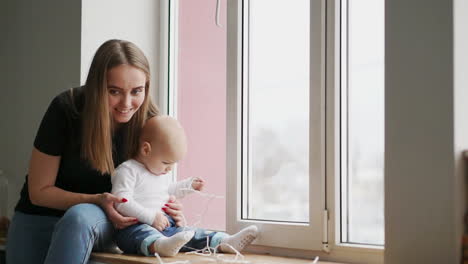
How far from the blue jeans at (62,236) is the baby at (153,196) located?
0.06m

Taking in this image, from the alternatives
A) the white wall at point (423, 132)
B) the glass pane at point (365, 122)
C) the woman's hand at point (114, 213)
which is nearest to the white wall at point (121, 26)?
the woman's hand at point (114, 213)

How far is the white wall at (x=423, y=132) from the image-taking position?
4.15 ft

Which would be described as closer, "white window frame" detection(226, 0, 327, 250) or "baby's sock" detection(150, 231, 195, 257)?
"baby's sock" detection(150, 231, 195, 257)

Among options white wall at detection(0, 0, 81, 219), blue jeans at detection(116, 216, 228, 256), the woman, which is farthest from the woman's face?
white wall at detection(0, 0, 81, 219)

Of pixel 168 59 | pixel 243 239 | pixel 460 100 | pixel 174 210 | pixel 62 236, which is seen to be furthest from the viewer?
pixel 168 59

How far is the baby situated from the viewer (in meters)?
1.74

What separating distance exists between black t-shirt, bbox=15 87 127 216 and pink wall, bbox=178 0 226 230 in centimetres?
41

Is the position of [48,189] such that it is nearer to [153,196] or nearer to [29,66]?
[153,196]

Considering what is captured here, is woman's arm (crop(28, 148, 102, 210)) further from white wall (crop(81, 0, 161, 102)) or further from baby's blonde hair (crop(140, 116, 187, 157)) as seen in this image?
white wall (crop(81, 0, 161, 102))

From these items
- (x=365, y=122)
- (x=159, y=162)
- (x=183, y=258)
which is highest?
→ (x=365, y=122)

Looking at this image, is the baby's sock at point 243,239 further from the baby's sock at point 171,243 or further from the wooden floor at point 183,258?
the baby's sock at point 171,243

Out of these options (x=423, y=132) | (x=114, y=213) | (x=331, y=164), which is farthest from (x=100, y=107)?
(x=423, y=132)

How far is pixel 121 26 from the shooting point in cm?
235

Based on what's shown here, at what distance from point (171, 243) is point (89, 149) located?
0.37m
